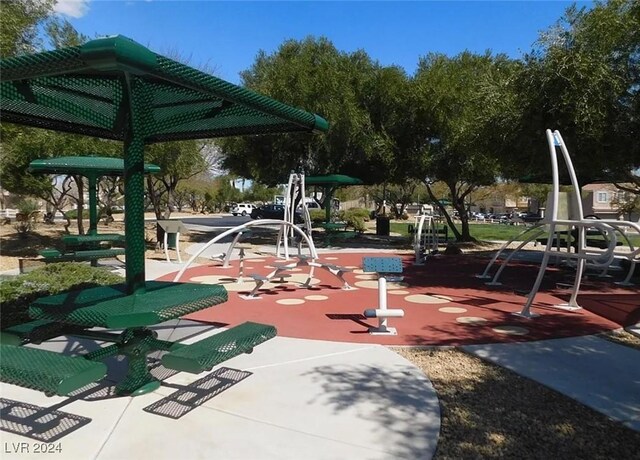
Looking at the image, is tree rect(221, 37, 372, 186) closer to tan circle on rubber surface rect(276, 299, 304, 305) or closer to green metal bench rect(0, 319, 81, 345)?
tan circle on rubber surface rect(276, 299, 304, 305)

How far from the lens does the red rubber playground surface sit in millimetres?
5891

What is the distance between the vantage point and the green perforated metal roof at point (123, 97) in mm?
2678

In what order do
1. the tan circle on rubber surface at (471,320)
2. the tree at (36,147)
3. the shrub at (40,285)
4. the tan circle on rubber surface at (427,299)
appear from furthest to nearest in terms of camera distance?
the tree at (36,147)
the tan circle on rubber surface at (427,299)
the tan circle on rubber surface at (471,320)
the shrub at (40,285)

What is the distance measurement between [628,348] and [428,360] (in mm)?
2251

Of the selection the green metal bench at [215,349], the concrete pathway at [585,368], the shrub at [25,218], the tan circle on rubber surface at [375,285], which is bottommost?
the concrete pathway at [585,368]

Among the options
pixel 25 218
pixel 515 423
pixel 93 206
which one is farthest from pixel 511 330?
pixel 25 218

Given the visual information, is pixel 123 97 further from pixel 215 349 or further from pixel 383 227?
pixel 383 227

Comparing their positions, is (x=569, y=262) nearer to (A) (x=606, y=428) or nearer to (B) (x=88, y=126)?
(A) (x=606, y=428)

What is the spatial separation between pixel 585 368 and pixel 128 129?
4570mm

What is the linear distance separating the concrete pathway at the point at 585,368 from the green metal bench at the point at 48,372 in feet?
11.6

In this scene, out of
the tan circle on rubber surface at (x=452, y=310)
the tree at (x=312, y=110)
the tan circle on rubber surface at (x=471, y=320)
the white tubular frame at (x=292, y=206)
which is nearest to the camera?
the tan circle on rubber surface at (x=471, y=320)

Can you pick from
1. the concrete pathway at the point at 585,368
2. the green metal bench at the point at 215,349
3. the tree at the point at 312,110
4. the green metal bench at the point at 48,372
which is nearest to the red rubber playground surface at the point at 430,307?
the concrete pathway at the point at 585,368

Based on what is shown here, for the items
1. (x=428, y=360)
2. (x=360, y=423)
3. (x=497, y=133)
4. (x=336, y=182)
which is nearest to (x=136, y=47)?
(x=360, y=423)

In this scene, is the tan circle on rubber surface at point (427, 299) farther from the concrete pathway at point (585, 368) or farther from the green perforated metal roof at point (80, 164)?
the green perforated metal roof at point (80, 164)
